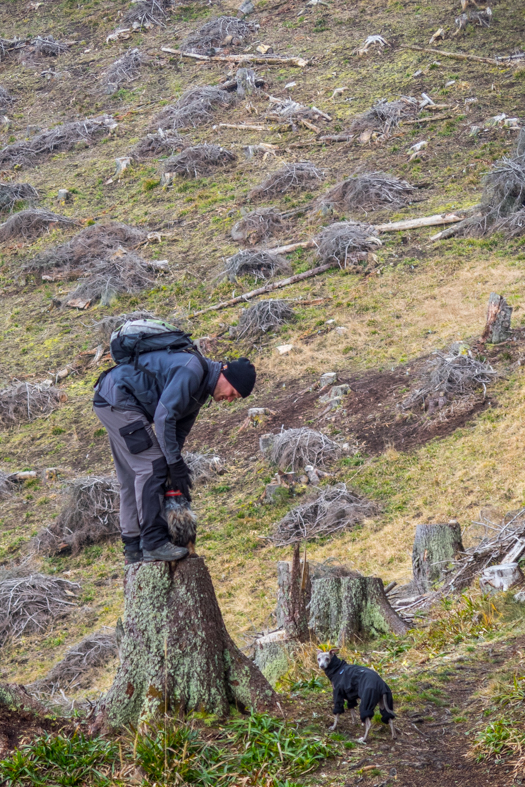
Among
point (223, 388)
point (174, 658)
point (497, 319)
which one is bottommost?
point (497, 319)

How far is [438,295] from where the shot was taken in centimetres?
1512

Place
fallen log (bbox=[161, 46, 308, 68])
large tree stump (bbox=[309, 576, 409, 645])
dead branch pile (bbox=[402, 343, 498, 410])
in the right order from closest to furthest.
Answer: large tree stump (bbox=[309, 576, 409, 645]), dead branch pile (bbox=[402, 343, 498, 410]), fallen log (bbox=[161, 46, 308, 68])

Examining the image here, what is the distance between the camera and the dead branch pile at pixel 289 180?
21.4 meters

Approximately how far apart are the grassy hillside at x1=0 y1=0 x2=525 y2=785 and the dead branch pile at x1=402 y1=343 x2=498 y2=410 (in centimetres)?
25

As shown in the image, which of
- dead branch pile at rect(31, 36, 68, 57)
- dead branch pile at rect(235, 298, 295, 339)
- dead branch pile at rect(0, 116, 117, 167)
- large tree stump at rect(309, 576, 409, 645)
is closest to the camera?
large tree stump at rect(309, 576, 409, 645)

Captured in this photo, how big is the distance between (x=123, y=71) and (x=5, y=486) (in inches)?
891

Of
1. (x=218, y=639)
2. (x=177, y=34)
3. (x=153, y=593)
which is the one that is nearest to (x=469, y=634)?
(x=218, y=639)

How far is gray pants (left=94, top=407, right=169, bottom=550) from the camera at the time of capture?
3.84m

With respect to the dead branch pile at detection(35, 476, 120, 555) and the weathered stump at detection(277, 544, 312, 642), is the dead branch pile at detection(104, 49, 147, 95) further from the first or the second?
the weathered stump at detection(277, 544, 312, 642)

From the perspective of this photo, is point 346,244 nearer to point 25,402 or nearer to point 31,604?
point 25,402

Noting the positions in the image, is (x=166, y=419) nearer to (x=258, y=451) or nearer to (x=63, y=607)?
(x=63, y=607)

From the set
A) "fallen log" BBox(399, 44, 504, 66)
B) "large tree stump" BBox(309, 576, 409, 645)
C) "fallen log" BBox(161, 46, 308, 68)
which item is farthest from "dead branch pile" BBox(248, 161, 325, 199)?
"large tree stump" BBox(309, 576, 409, 645)

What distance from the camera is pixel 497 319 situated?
12477 millimetres

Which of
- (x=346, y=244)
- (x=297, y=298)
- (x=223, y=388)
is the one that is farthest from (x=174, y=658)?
(x=346, y=244)
